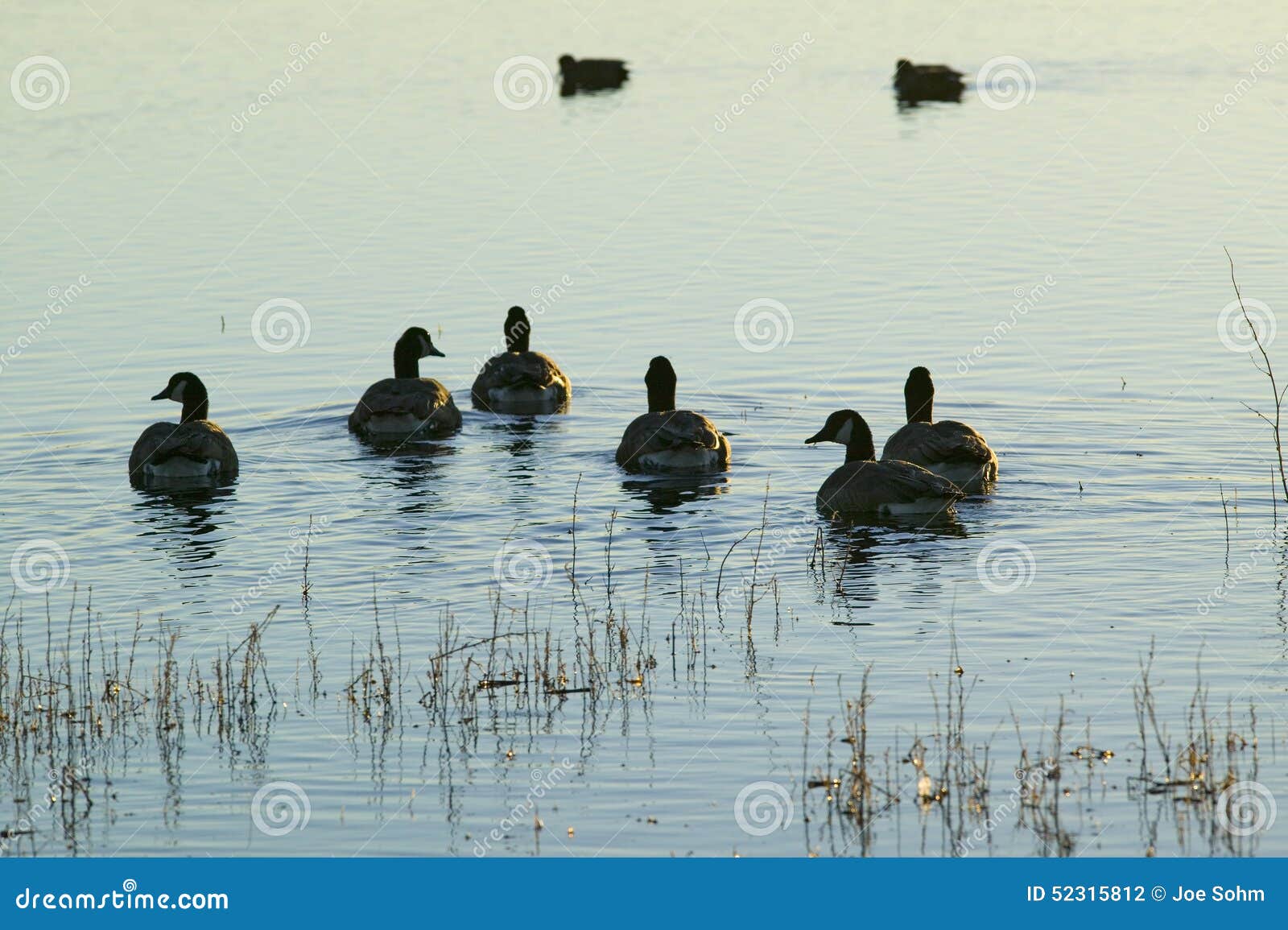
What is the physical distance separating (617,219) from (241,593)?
75.6ft

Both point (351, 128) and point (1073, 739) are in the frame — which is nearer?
point (1073, 739)

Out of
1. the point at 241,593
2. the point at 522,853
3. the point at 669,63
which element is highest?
the point at 669,63

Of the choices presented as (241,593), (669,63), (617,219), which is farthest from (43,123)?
(241,593)

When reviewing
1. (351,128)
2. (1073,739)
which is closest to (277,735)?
(1073,739)

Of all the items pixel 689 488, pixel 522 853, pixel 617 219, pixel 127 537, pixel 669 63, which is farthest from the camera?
pixel 669 63

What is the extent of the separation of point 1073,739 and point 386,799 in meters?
4.93

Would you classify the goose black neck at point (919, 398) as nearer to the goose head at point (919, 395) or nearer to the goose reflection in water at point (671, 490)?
the goose head at point (919, 395)

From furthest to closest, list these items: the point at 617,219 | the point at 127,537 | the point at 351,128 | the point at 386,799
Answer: the point at 351,128
the point at 617,219
the point at 127,537
the point at 386,799

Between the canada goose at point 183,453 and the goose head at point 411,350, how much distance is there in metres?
4.36

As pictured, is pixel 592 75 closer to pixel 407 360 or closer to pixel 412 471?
pixel 407 360

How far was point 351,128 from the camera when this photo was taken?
5000 cm

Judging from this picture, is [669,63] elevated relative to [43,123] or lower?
elevated

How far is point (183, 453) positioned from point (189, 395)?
2224 millimetres

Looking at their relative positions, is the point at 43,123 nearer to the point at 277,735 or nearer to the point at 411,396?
the point at 411,396
